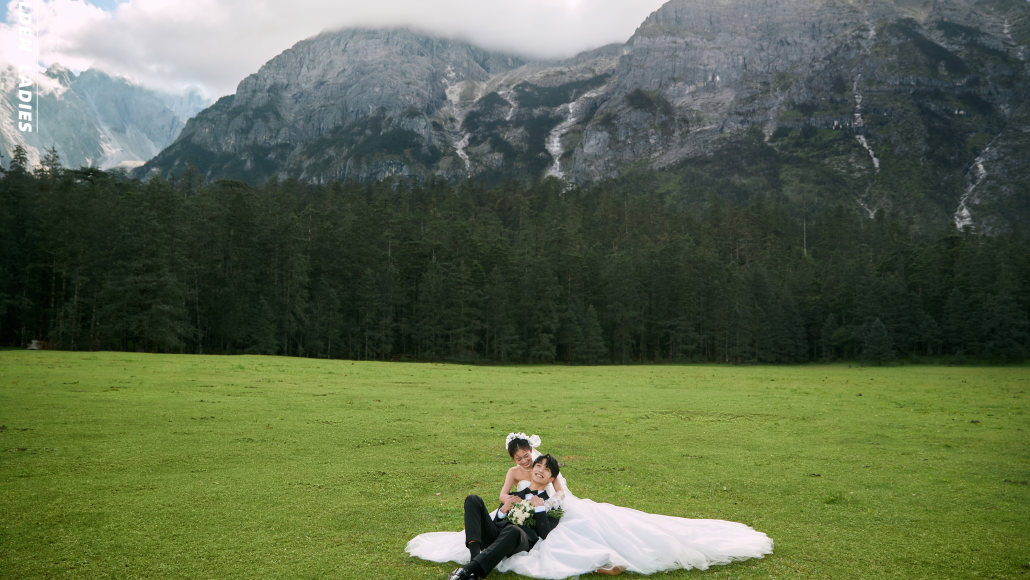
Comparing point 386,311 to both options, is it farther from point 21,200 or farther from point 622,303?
point 21,200

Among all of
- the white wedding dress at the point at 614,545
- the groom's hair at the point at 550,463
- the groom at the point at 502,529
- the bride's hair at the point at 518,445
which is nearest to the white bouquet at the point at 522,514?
the groom at the point at 502,529

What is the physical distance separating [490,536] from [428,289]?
248ft

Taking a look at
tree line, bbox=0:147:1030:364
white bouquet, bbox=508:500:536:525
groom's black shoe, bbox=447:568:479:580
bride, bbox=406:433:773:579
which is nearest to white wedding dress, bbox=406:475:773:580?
bride, bbox=406:433:773:579

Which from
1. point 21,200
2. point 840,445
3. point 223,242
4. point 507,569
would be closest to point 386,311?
point 223,242

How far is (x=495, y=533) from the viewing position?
30.3ft

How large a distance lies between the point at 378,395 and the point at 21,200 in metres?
62.8

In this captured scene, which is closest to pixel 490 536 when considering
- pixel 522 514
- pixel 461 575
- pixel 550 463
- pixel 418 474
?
pixel 522 514

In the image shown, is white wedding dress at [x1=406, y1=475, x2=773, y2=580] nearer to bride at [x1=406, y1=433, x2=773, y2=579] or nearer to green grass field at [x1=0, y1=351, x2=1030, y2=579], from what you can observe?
bride at [x1=406, y1=433, x2=773, y2=579]

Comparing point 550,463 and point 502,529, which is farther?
point 550,463

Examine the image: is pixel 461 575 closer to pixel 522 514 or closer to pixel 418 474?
pixel 522 514

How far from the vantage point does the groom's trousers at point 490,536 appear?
8.41 m

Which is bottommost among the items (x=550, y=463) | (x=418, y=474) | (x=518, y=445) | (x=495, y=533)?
(x=418, y=474)

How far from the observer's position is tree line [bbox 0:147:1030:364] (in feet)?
201

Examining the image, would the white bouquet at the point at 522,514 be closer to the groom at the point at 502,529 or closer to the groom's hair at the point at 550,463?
the groom at the point at 502,529
